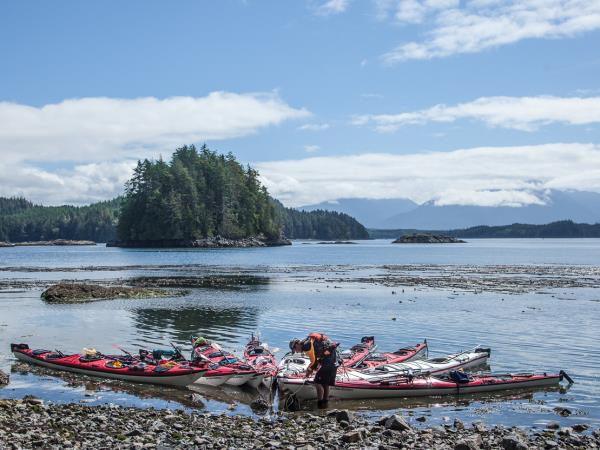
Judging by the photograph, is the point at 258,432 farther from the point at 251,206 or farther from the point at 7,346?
the point at 251,206

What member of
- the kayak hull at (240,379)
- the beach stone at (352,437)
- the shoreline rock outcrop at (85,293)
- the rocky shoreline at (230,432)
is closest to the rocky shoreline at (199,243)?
the shoreline rock outcrop at (85,293)

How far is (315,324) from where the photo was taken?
3709cm

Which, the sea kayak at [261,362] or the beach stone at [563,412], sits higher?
the sea kayak at [261,362]

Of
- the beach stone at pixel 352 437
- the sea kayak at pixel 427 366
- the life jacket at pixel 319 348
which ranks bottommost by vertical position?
the sea kayak at pixel 427 366

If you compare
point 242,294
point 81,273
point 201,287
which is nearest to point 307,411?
point 242,294

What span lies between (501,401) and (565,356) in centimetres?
840

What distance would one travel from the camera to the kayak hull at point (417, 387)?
21.2 metres

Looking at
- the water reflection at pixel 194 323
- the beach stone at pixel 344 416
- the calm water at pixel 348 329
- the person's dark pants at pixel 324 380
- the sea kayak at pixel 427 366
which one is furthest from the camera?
the water reflection at pixel 194 323

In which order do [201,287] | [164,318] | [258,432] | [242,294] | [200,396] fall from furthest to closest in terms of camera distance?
[201,287] → [242,294] → [164,318] → [200,396] → [258,432]

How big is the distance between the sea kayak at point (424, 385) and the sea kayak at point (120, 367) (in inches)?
164

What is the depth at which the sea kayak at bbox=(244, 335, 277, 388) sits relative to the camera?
75.5ft

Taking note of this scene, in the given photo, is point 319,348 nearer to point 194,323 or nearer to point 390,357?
point 390,357

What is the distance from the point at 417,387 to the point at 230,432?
8.33 meters

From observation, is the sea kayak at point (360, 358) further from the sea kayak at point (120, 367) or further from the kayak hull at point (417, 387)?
the sea kayak at point (120, 367)
